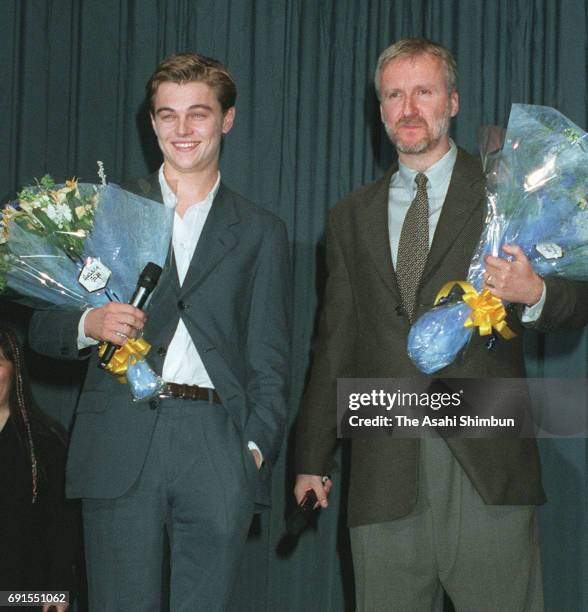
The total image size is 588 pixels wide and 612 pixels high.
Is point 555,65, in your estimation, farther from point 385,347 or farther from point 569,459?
point 385,347

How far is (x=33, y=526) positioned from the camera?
314 centimetres

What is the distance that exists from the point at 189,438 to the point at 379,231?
0.72 m

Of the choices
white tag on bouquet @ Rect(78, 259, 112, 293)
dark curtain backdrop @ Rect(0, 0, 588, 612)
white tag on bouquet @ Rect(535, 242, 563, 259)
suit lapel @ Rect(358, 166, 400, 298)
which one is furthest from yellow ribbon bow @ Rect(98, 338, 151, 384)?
dark curtain backdrop @ Rect(0, 0, 588, 612)

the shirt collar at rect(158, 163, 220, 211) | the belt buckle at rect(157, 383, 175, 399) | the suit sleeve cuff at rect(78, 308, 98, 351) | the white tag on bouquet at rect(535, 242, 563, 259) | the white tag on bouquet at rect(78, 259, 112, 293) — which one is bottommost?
Answer: the belt buckle at rect(157, 383, 175, 399)

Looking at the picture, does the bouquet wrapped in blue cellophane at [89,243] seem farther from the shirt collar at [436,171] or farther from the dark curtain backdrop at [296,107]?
the dark curtain backdrop at [296,107]

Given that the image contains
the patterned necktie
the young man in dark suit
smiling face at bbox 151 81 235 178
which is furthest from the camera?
smiling face at bbox 151 81 235 178

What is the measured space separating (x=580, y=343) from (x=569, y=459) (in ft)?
1.37

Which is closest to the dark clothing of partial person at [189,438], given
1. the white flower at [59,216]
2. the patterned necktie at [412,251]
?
the white flower at [59,216]

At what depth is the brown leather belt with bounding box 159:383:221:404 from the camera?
2.57 metres

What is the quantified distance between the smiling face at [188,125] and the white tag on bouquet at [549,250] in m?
0.90

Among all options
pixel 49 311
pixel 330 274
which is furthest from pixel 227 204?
pixel 49 311

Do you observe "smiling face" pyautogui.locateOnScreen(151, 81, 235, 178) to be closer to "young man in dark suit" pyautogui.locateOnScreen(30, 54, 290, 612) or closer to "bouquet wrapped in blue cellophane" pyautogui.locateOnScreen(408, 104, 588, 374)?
"young man in dark suit" pyautogui.locateOnScreen(30, 54, 290, 612)

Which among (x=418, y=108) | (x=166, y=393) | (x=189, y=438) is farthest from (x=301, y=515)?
(x=418, y=108)

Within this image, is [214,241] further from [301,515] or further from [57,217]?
[301,515]
